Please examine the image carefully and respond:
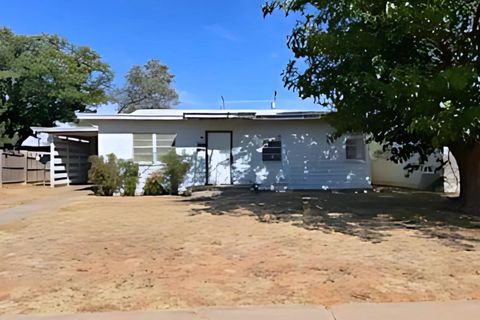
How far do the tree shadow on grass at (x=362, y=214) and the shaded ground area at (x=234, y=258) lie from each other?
40 millimetres

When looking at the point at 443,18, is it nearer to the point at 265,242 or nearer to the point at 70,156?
the point at 265,242

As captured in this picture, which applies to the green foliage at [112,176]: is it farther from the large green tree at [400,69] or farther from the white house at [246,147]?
the large green tree at [400,69]

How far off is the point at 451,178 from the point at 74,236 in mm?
15315

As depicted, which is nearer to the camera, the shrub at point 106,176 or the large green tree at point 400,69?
the large green tree at point 400,69

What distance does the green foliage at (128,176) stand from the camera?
18438 mm

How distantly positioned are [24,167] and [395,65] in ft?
65.9

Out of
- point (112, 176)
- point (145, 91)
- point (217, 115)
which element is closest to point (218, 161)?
point (217, 115)

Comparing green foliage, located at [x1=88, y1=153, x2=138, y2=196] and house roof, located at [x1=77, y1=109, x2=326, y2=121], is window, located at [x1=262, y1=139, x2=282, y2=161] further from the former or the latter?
green foliage, located at [x1=88, y1=153, x2=138, y2=196]

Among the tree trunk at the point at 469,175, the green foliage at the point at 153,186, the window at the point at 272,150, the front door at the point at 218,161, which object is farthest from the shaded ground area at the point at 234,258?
the window at the point at 272,150

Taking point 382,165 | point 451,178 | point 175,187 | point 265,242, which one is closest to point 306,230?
point 265,242

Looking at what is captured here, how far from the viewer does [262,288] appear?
552 cm

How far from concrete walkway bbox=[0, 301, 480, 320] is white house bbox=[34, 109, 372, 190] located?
47.5 feet

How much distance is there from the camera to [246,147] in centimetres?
1969

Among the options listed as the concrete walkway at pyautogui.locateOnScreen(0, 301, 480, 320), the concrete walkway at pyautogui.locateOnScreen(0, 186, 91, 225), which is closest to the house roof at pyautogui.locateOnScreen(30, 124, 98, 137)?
the concrete walkway at pyautogui.locateOnScreen(0, 186, 91, 225)
